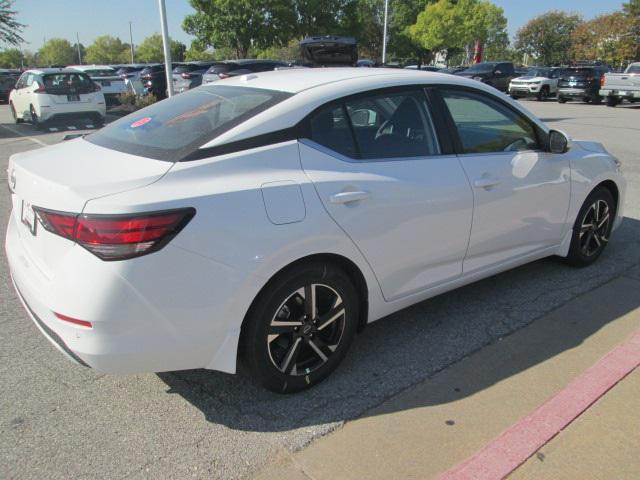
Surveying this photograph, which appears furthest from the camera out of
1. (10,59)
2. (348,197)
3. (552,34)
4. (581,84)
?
(10,59)

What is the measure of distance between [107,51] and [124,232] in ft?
450

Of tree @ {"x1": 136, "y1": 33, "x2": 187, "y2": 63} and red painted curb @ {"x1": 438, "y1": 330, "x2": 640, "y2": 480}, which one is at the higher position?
tree @ {"x1": 136, "y1": 33, "x2": 187, "y2": 63}

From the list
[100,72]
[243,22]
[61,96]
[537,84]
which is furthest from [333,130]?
[243,22]

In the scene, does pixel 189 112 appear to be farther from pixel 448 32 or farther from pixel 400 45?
pixel 400 45

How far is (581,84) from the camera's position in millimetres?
23000

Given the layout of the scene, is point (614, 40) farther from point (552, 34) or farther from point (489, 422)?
point (489, 422)

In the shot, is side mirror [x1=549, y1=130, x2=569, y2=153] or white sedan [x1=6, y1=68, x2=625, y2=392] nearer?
white sedan [x1=6, y1=68, x2=625, y2=392]

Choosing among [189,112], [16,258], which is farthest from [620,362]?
[16,258]

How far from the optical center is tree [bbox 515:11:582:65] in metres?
74.2

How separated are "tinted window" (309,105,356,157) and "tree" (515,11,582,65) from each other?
80463 millimetres

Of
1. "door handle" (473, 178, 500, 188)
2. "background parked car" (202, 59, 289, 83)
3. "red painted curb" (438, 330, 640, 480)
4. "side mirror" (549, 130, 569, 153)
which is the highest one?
"background parked car" (202, 59, 289, 83)

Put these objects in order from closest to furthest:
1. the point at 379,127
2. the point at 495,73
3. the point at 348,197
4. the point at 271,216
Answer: the point at 271,216, the point at 348,197, the point at 379,127, the point at 495,73

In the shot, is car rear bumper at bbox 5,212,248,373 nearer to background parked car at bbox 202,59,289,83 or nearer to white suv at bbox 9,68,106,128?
white suv at bbox 9,68,106,128

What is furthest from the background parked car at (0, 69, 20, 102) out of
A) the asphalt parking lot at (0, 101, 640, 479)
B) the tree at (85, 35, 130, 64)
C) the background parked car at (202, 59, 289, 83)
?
the tree at (85, 35, 130, 64)
